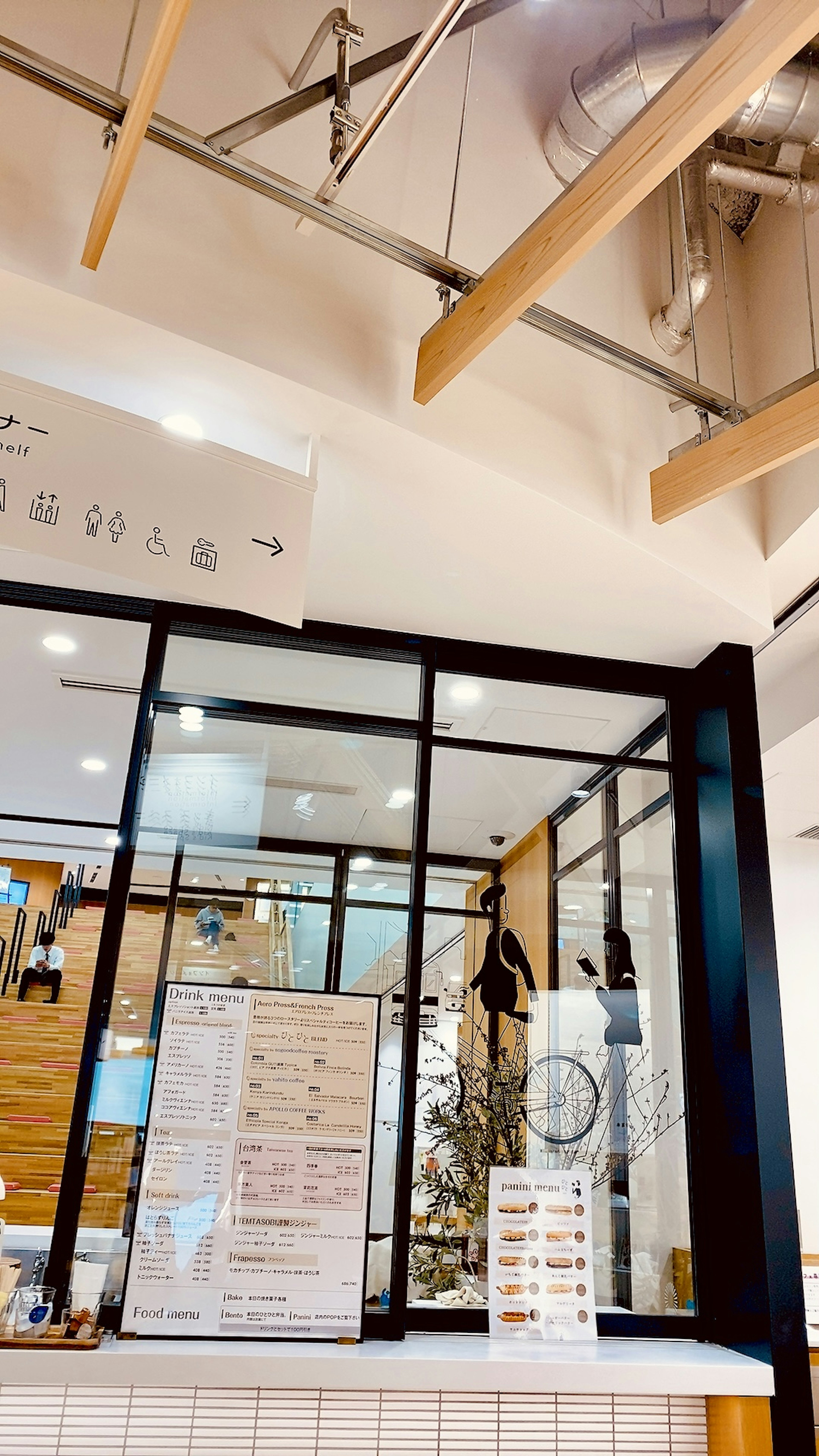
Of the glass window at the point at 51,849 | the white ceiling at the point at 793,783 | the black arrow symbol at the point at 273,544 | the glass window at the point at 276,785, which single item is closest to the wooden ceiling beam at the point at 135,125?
the black arrow symbol at the point at 273,544

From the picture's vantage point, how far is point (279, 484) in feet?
7.77

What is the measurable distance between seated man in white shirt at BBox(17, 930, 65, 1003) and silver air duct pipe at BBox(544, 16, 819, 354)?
208 inches

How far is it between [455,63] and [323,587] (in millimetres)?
1608

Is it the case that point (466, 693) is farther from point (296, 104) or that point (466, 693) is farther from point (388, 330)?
point (296, 104)

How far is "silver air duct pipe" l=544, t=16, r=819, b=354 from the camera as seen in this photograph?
8.96ft

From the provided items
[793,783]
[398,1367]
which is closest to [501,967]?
[398,1367]

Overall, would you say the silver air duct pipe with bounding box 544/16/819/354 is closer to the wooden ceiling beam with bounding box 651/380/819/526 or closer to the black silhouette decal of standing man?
the wooden ceiling beam with bounding box 651/380/819/526

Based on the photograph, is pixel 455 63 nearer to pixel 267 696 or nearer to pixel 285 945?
pixel 267 696

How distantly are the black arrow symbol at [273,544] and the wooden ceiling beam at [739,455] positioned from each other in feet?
3.83

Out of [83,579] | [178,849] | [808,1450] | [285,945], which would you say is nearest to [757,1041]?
[808,1450]

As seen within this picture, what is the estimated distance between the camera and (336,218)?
222cm

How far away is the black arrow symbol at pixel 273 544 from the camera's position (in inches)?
90.0

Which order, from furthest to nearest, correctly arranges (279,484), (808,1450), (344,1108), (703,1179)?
(703,1179), (344,1108), (808,1450), (279,484)

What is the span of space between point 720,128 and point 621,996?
266 cm
